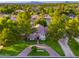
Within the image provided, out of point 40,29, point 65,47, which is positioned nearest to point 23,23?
point 40,29

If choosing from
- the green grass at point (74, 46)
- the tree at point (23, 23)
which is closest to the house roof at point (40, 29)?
the tree at point (23, 23)

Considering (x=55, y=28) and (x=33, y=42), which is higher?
(x=55, y=28)

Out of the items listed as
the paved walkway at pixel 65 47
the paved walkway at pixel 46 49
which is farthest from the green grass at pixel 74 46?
the paved walkway at pixel 46 49

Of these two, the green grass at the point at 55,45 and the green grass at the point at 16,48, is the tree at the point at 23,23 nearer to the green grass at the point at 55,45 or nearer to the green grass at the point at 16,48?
the green grass at the point at 16,48

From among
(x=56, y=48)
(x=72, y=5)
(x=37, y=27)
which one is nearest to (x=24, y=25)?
(x=37, y=27)

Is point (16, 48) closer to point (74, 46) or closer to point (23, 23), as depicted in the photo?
point (23, 23)

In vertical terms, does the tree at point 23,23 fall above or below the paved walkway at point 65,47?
above

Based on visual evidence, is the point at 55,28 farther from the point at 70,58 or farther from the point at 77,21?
the point at 70,58

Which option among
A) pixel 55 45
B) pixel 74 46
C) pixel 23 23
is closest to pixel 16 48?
pixel 23 23

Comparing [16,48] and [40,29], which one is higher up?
[40,29]

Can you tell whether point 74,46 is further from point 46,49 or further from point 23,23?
point 23,23

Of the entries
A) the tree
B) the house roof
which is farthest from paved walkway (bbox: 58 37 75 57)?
the tree
